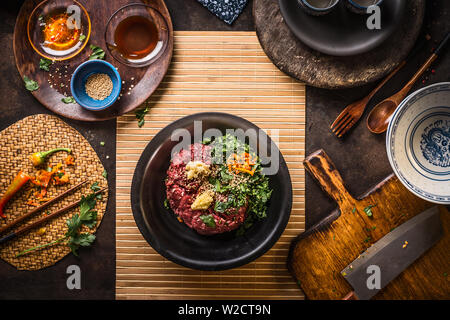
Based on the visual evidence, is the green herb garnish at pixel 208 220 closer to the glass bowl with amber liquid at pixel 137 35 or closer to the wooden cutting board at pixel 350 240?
the wooden cutting board at pixel 350 240

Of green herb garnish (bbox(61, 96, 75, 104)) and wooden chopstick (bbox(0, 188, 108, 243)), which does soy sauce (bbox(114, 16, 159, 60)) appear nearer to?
green herb garnish (bbox(61, 96, 75, 104))

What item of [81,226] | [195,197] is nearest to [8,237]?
[81,226]

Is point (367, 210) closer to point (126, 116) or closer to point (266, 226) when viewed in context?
point (266, 226)

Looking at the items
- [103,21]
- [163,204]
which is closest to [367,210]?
[163,204]

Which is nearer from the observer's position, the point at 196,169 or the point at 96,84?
the point at 196,169

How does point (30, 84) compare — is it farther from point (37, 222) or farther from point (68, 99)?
point (37, 222)

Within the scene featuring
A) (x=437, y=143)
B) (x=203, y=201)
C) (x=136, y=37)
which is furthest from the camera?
(x=136, y=37)

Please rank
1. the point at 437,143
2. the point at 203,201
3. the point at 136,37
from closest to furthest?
the point at 203,201, the point at 437,143, the point at 136,37
